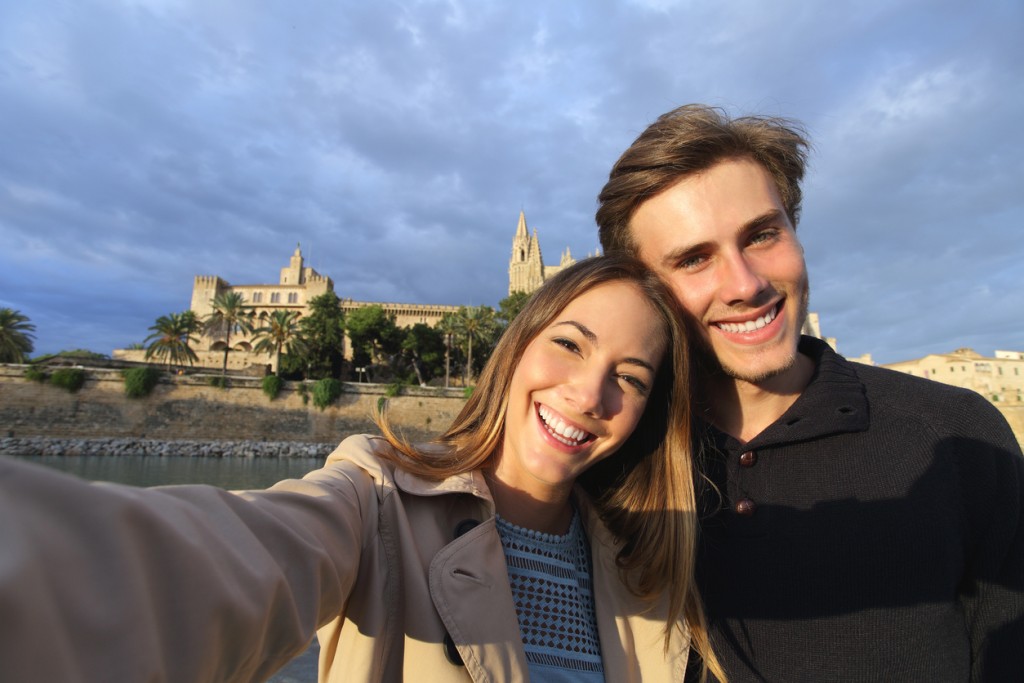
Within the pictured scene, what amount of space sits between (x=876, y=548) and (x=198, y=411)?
1428 inches

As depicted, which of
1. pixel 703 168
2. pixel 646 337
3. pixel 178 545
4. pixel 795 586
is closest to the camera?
pixel 178 545

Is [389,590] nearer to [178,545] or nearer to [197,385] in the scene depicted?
[178,545]

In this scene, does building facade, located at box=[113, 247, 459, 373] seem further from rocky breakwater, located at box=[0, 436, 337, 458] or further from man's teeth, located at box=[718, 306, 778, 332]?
man's teeth, located at box=[718, 306, 778, 332]

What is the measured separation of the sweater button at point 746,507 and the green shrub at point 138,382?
36.4m

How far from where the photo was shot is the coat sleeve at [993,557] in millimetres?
1918

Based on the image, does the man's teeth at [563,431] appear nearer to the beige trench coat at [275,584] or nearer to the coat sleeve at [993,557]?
the beige trench coat at [275,584]

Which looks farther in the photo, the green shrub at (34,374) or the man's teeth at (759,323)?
the green shrub at (34,374)

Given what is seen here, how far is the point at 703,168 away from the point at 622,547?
1.62 metres

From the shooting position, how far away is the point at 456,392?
3506 cm

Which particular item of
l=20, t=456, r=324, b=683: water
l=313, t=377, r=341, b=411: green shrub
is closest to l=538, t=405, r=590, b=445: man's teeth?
l=20, t=456, r=324, b=683: water

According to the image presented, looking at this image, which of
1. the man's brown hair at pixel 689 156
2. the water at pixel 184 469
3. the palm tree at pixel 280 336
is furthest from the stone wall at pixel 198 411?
the man's brown hair at pixel 689 156

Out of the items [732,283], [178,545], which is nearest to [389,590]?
[178,545]

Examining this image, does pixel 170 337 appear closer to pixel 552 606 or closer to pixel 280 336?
pixel 280 336

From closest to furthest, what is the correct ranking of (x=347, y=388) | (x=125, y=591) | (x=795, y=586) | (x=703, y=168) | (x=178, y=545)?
(x=125, y=591) < (x=178, y=545) < (x=795, y=586) < (x=703, y=168) < (x=347, y=388)
